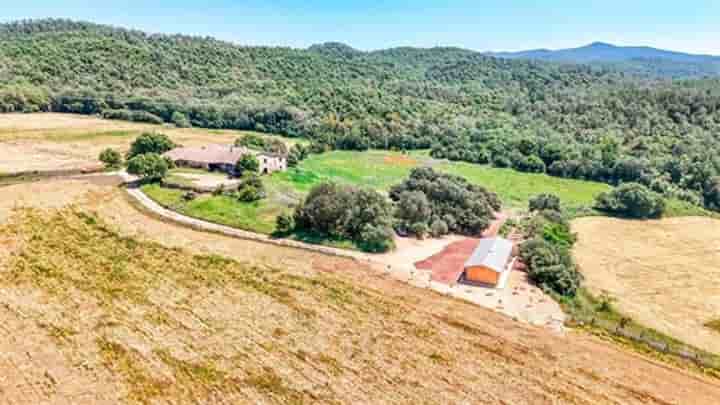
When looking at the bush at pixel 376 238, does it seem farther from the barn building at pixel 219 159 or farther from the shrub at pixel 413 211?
the barn building at pixel 219 159

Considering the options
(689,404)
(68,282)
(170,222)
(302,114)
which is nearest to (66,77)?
(302,114)

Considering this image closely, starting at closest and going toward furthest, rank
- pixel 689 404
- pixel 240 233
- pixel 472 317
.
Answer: pixel 689 404 < pixel 472 317 < pixel 240 233

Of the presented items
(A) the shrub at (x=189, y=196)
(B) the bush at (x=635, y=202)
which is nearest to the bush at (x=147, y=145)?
(A) the shrub at (x=189, y=196)

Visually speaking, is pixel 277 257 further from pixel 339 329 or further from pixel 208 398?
pixel 208 398

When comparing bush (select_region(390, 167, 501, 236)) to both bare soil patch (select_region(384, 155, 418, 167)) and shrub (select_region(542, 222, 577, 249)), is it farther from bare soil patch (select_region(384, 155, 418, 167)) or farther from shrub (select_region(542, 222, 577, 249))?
bare soil patch (select_region(384, 155, 418, 167))

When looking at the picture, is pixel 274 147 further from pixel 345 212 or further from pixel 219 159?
pixel 345 212

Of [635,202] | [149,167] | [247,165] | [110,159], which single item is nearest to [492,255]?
[635,202]
